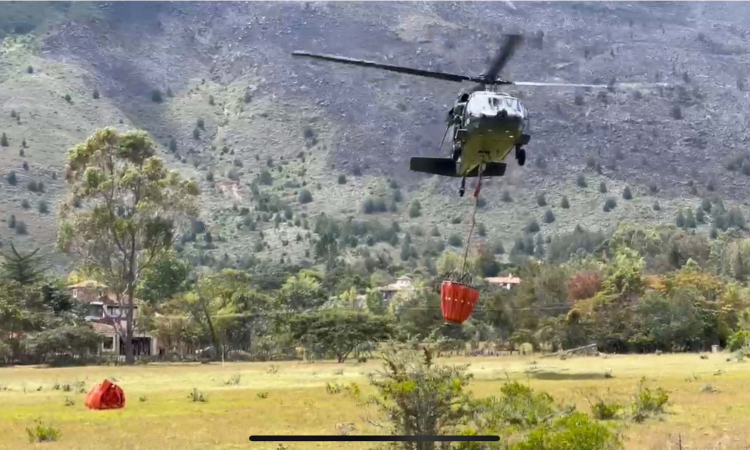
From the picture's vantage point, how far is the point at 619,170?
173 m

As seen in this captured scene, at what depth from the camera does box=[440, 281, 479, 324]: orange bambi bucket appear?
1731cm

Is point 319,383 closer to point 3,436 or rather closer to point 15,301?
point 3,436

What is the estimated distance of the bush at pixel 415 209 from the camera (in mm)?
159375

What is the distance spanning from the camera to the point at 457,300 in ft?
56.7

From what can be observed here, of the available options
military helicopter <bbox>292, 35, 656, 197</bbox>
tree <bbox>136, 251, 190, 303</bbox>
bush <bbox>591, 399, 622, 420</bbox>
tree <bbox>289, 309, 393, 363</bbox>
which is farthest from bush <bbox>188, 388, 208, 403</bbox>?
tree <bbox>136, 251, 190, 303</bbox>

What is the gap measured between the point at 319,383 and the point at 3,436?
69.3 feet

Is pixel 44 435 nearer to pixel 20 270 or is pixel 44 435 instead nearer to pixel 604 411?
pixel 604 411

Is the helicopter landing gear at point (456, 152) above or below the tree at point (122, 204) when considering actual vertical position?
below

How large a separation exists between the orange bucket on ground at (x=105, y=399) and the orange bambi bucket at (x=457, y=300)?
1891 centimetres

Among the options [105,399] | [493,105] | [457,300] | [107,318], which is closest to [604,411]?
[457,300]

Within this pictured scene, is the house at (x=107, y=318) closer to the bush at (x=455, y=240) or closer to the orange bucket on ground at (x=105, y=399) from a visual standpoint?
the orange bucket on ground at (x=105, y=399)

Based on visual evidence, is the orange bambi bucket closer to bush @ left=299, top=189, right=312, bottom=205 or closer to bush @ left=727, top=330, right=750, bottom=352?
bush @ left=727, top=330, right=750, bottom=352

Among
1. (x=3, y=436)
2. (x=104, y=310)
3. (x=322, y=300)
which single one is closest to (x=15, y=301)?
(x=104, y=310)

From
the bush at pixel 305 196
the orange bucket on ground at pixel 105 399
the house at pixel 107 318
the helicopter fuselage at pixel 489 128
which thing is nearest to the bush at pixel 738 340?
the orange bucket on ground at pixel 105 399
